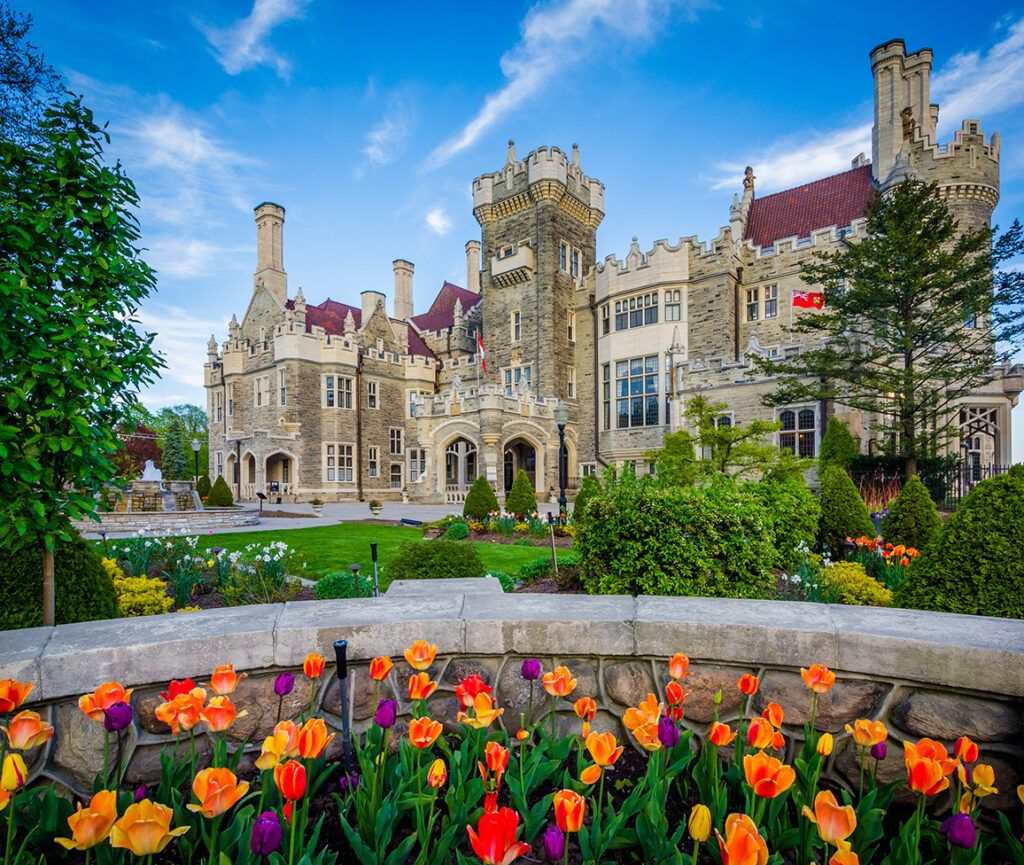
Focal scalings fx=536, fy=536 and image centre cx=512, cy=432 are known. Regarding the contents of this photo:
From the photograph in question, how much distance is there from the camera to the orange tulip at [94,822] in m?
1.18

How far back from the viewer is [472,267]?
4444 cm

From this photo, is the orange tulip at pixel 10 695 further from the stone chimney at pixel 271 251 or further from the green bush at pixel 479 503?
the stone chimney at pixel 271 251

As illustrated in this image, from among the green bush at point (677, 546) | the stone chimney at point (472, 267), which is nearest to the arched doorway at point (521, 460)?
the stone chimney at point (472, 267)

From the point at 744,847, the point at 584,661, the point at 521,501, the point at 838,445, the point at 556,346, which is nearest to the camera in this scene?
the point at 744,847

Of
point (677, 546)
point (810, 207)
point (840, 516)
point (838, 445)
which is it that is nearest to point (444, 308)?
point (810, 207)

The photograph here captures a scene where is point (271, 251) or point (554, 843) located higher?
point (271, 251)

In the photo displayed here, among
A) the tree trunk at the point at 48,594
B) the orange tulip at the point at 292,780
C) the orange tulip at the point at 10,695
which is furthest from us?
the tree trunk at the point at 48,594

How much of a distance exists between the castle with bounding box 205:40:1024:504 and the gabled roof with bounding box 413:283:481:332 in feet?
3.43

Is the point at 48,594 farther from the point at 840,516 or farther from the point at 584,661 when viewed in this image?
the point at 840,516

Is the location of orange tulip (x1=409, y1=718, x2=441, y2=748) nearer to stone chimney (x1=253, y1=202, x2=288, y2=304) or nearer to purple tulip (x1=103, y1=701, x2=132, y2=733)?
purple tulip (x1=103, y1=701, x2=132, y2=733)

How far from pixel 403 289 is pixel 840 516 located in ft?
124

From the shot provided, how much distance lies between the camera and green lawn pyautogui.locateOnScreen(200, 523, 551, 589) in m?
8.93

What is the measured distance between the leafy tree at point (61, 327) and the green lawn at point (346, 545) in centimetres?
335

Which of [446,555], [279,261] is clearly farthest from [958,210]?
[279,261]
